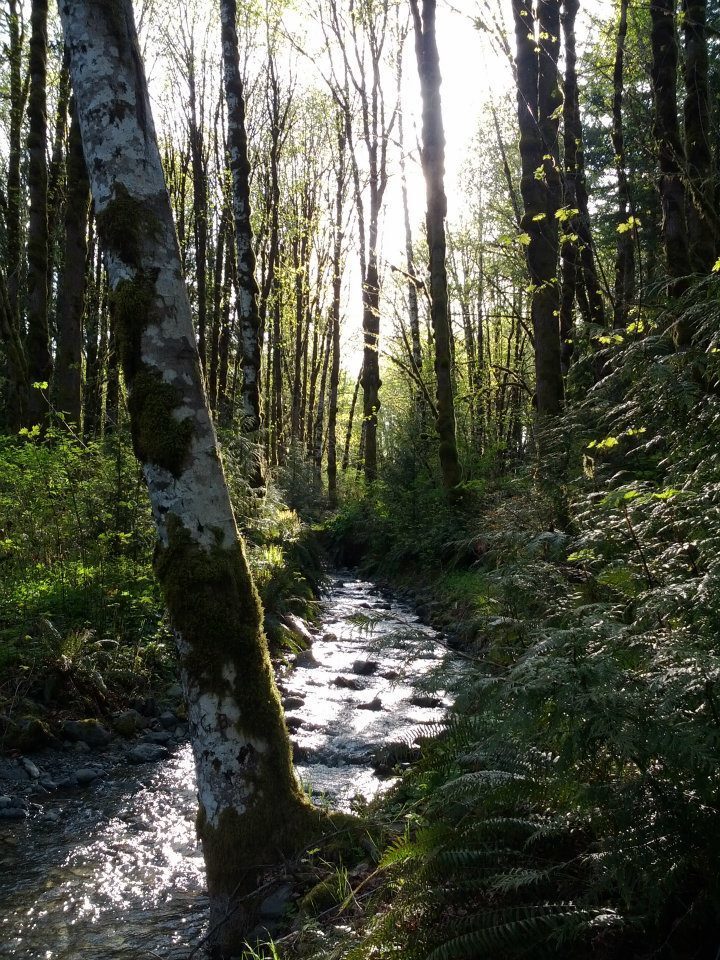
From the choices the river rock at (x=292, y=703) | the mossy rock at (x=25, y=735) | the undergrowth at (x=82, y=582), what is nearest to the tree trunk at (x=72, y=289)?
the undergrowth at (x=82, y=582)

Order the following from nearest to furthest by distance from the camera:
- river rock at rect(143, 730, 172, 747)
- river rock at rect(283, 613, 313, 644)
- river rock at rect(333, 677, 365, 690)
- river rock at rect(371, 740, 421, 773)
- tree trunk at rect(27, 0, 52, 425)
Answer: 1. river rock at rect(371, 740, 421, 773)
2. river rock at rect(143, 730, 172, 747)
3. river rock at rect(333, 677, 365, 690)
4. river rock at rect(283, 613, 313, 644)
5. tree trunk at rect(27, 0, 52, 425)

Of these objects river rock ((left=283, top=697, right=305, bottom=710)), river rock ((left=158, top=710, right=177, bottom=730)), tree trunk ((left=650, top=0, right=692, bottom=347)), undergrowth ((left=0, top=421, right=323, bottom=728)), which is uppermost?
tree trunk ((left=650, top=0, right=692, bottom=347))

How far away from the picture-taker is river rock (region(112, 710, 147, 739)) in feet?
20.6

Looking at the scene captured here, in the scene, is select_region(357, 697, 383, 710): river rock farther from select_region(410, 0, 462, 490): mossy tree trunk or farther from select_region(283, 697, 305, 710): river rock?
select_region(410, 0, 462, 490): mossy tree trunk

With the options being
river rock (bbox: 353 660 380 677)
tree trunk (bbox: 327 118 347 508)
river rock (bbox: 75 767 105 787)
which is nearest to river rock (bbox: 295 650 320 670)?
river rock (bbox: 353 660 380 677)

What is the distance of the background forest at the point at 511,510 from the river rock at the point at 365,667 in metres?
1.03

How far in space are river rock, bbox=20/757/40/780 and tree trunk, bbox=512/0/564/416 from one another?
6.33 meters

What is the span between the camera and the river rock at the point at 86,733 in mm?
6012

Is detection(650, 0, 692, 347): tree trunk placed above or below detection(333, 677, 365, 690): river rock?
above

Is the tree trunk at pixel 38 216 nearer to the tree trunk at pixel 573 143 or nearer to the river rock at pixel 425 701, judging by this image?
the river rock at pixel 425 701

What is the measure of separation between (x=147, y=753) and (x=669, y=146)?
705 cm

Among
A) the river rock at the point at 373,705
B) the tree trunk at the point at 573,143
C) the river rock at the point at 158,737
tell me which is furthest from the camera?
the tree trunk at the point at 573,143

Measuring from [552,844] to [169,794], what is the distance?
3.54m

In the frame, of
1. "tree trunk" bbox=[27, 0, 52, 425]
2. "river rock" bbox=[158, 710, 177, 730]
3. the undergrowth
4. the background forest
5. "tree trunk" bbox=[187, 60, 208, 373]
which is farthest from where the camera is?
"tree trunk" bbox=[187, 60, 208, 373]
